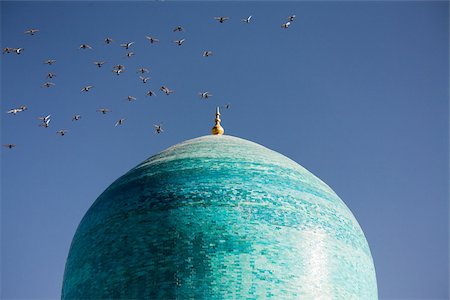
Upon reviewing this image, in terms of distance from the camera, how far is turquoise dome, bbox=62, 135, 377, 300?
8.54 metres

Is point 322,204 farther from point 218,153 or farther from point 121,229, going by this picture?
point 121,229

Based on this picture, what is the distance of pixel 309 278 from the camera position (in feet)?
28.7

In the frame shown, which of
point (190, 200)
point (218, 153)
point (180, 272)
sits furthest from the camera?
point (218, 153)

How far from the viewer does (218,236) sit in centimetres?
873

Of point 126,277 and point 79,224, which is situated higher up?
point 79,224

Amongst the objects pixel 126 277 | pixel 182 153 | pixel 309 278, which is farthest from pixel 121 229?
pixel 309 278

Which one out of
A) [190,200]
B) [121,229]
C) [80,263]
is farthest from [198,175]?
[80,263]

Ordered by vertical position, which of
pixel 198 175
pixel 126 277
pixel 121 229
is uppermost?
pixel 198 175

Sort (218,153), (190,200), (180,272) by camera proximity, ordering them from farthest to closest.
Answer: (218,153)
(190,200)
(180,272)

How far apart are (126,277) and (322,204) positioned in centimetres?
249

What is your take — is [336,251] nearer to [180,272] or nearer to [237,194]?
[237,194]

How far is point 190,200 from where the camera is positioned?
9102 mm

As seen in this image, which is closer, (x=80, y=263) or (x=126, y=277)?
(x=126, y=277)

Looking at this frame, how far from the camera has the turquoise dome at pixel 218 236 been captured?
8539 millimetres
